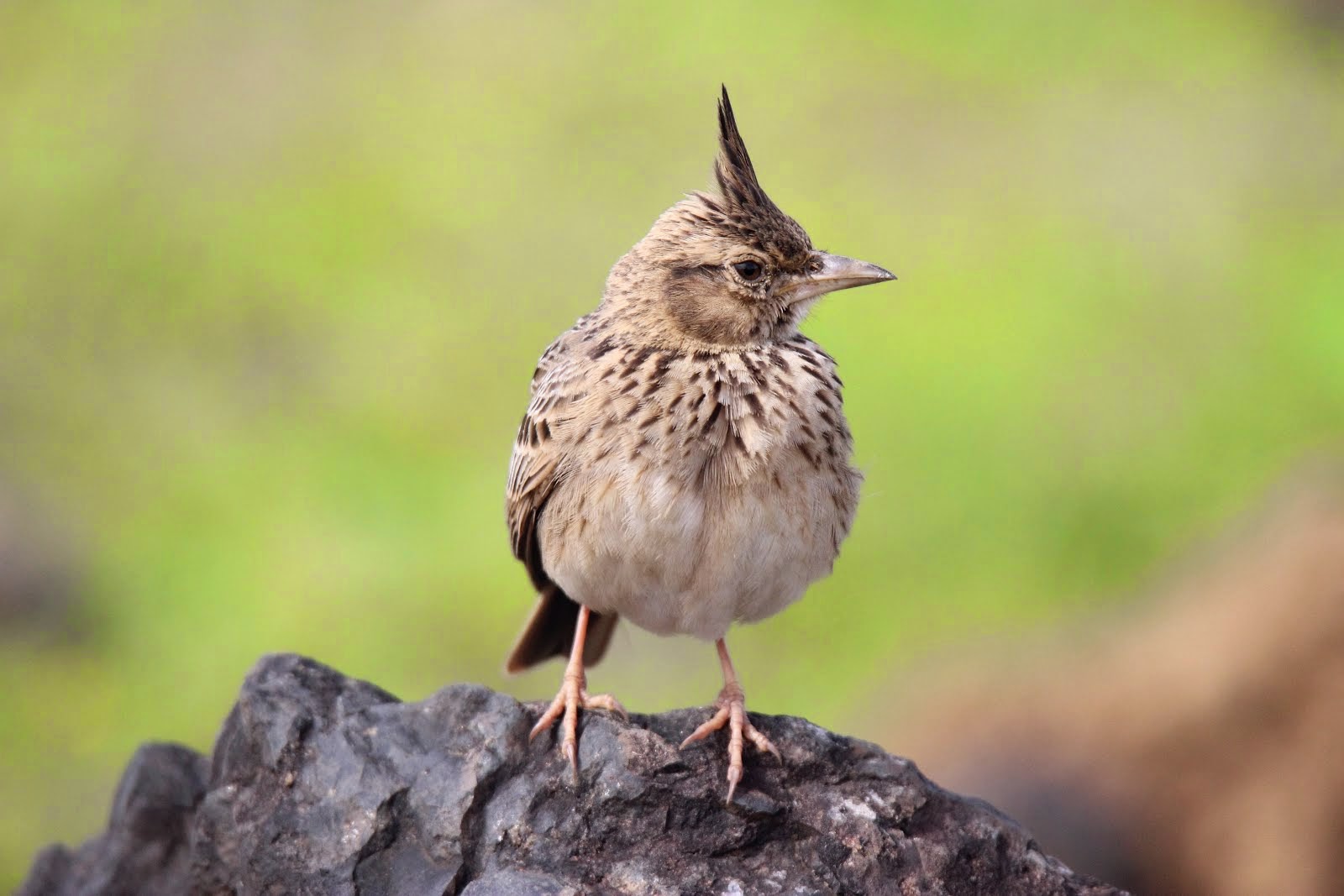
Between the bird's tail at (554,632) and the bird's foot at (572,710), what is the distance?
904mm

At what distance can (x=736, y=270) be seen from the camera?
5512mm

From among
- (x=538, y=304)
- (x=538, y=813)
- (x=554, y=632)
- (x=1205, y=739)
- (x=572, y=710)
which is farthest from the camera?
(x=538, y=304)

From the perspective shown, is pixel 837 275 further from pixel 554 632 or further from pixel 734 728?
pixel 554 632

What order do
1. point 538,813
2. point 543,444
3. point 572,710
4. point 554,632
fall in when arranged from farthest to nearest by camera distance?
1. point 554,632
2. point 543,444
3. point 572,710
4. point 538,813

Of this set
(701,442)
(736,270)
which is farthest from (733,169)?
(701,442)

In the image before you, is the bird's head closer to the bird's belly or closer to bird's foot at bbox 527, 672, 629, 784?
the bird's belly

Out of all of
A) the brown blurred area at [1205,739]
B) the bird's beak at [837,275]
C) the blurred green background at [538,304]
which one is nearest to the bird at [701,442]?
the bird's beak at [837,275]

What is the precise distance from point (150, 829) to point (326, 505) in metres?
5.18

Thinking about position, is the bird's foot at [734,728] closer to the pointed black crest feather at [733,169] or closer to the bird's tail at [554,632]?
the bird's tail at [554,632]

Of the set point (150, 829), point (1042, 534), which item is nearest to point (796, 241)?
point (150, 829)

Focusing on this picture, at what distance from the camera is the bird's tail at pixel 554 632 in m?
6.36

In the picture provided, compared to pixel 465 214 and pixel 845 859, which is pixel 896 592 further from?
pixel 845 859

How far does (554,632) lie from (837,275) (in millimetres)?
2077

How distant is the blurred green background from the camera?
10.1 m
